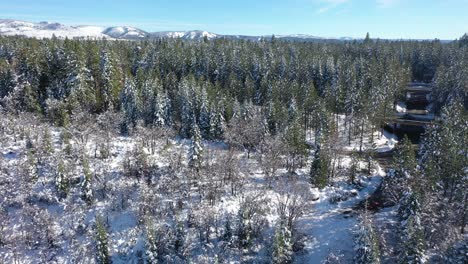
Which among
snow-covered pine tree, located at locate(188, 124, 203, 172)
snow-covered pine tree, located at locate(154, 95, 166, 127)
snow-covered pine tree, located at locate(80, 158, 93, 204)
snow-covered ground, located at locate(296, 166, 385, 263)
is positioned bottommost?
snow-covered ground, located at locate(296, 166, 385, 263)

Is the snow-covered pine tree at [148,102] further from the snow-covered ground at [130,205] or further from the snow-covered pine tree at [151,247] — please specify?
the snow-covered pine tree at [151,247]

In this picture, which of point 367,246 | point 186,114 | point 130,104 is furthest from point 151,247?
point 130,104

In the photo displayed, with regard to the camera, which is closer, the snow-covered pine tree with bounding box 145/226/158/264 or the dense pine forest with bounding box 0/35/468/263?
the snow-covered pine tree with bounding box 145/226/158/264

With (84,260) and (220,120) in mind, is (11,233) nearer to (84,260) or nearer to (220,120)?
(84,260)

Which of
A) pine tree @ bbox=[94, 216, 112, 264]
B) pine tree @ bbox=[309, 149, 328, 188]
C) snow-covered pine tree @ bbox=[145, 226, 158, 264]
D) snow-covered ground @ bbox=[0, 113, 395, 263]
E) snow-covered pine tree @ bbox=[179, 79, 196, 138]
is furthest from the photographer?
snow-covered pine tree @ bbox=[179, 79, 196, 138]

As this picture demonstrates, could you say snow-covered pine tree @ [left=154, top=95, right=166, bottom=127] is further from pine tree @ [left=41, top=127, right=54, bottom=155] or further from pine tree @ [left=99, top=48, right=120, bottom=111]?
pine tree @ [left=41, top=127, right=54, bottom=155]

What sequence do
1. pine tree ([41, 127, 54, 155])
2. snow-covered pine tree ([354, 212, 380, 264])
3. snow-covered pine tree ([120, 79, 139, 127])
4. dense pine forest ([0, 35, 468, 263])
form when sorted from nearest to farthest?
snow-covered pine tree ([354, 212, 380, 264])
dense pine forest ([0, 35, 468, 263])
pine tree ([41, 127, 54, 155])
snow-covered pine tree ([120, 79, 139, 127])

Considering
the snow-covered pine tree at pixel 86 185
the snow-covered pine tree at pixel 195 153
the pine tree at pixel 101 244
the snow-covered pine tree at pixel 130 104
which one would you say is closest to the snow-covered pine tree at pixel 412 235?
the snow-covered pine tree at pixel 195 153

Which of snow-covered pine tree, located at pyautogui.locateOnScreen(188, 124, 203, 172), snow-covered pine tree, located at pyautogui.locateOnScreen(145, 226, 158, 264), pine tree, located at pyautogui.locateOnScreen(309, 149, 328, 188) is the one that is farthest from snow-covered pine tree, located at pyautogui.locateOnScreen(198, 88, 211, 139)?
snow-covered pine tree, located at pyautogui.locateOnScreen(145, 226, 158, 264)
